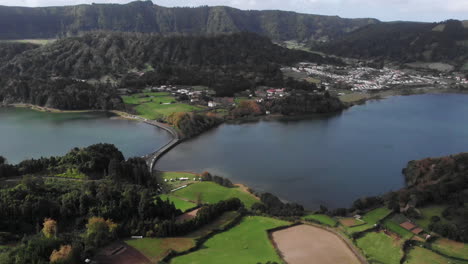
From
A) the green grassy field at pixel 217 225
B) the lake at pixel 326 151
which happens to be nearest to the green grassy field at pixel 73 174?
the lake at pixel 326 151

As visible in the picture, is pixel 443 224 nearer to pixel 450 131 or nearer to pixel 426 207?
pixel 426 207

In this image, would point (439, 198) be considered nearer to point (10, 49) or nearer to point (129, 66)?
point (129, 66)

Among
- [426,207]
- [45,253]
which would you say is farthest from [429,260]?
[45,253]

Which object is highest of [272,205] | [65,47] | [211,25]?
[211,25]

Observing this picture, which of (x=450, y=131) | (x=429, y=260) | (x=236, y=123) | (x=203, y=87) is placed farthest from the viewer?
(x=203, y=87)

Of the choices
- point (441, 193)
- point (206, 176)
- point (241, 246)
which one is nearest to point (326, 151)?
point (441, 193)

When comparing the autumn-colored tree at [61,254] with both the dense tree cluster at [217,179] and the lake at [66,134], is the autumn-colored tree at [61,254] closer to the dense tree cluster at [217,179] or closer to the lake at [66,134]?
the dense tree cluster at [217,179]
